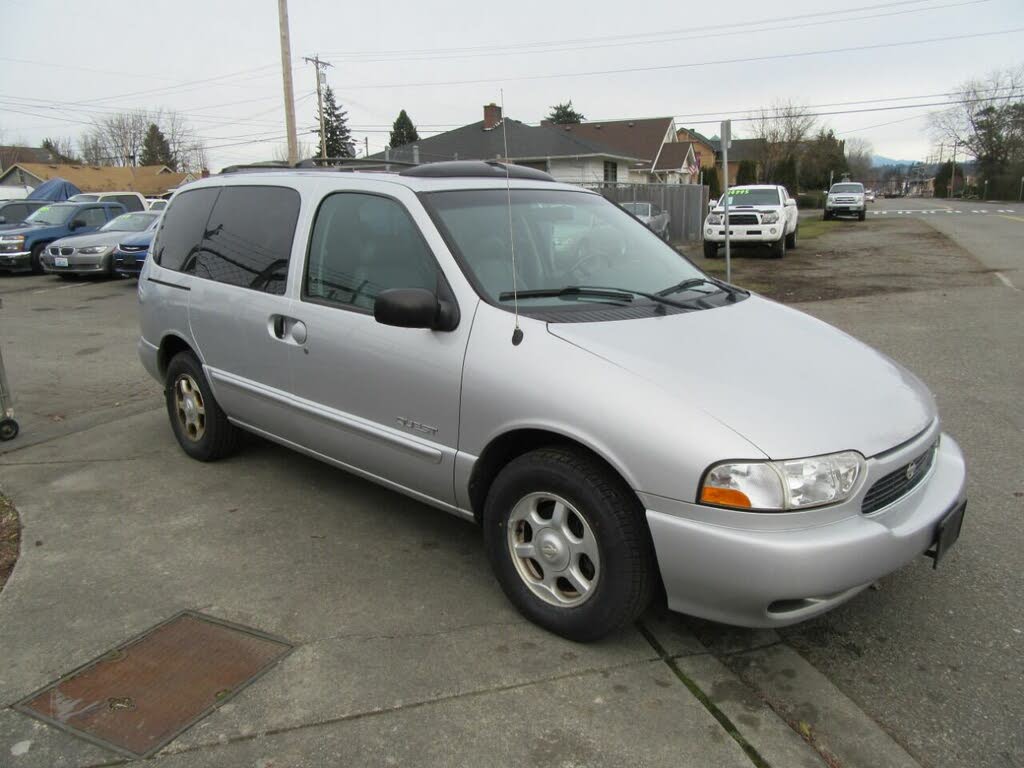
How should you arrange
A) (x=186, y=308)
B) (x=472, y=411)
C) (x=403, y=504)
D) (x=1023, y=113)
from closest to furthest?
1. (x=472, y=411)
2. (x=403, y=504)
3. (x=186, y=308)
4. (x=1023, y=113)

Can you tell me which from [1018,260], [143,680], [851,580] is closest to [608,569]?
[851,580]

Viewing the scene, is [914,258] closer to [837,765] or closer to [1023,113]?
[837,765]

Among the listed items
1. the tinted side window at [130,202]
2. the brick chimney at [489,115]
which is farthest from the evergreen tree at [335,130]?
the tinted side window at [130,202]

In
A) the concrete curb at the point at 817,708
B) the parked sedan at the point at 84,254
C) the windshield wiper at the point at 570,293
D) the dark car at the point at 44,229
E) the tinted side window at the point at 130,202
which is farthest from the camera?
the tinted side window at the point at 130,202

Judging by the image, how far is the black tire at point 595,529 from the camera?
2719 mm

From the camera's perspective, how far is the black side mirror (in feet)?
10.1

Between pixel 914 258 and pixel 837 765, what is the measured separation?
18392 mm

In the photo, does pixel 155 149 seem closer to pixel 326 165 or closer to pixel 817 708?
pixel 326 165

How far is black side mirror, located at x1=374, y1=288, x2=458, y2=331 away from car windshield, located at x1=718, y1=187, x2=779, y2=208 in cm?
1838

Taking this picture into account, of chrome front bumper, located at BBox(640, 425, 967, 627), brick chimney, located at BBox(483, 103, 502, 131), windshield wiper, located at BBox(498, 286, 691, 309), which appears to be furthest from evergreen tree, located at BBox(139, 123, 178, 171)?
chrome front bumper, located at BBox(640, 425, 967, 627)

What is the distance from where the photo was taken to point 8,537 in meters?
3.97

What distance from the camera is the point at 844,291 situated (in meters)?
13.2

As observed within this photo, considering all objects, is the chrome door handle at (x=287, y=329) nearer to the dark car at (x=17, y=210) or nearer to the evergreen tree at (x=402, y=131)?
the dark car at (x=17, y=210)

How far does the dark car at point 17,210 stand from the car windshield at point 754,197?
59.0 feet
